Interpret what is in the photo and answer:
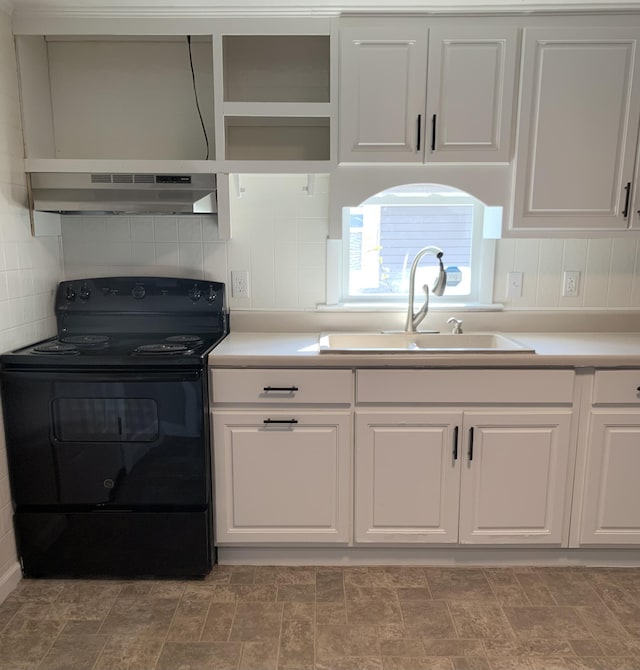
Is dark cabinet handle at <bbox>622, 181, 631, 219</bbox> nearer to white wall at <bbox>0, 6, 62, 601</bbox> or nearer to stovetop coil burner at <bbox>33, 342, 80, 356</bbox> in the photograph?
stovetop coil burner at <bbox>33, 342, 80, 356</bbox>

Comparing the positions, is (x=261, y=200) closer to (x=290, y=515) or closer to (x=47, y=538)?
(x=290, y=515)

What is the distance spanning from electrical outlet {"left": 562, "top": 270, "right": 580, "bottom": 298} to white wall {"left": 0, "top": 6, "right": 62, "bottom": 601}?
2421 mm

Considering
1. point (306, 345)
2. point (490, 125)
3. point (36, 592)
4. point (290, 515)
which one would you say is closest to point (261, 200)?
point (306, 345)

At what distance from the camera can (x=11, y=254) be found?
2020 mm

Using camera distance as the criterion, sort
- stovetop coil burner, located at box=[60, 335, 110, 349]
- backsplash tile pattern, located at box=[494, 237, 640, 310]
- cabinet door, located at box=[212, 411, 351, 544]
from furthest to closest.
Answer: backsplash tile pattern, located at box=[494, 237, 640, 310] → stovetop coil burner, located at box=[60, 335, 110, 349] → cabinet door, located at box=[212, 411, 351, 544]

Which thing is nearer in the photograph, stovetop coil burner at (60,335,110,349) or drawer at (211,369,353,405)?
drawer at (211,369,353,405)

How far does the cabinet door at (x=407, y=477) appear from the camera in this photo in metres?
2.01

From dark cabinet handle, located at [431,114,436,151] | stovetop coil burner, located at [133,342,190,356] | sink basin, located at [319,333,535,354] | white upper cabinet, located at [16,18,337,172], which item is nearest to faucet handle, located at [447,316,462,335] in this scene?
sink basin, located at [319,333,535,354]

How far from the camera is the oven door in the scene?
1926mm

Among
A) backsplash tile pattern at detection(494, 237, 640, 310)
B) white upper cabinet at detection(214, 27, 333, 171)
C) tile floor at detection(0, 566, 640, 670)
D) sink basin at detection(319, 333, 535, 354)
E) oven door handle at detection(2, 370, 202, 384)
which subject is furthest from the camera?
backsplash tile pattern at detection(494, 237, 640, 310)

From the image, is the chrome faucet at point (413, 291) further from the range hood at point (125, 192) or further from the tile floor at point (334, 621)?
the tile floor at point (334, 621)

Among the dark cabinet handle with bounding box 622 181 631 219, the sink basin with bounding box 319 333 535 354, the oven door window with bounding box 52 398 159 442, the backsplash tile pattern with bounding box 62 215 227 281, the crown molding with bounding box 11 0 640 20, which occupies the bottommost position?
the oven door window with bounding box 52 398 159 442

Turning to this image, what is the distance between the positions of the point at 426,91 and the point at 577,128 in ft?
2.05

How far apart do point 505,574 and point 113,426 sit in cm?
168
